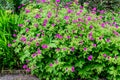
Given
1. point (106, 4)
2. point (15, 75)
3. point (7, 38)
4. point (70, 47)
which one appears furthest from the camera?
point (106, 4)

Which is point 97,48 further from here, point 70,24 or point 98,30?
point 70,24

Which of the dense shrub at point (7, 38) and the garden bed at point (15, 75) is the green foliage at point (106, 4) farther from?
the garden bed at point (15, 75)

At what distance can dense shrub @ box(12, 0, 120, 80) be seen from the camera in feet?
14.9

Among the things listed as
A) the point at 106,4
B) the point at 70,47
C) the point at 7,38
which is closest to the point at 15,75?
the point at 7,38

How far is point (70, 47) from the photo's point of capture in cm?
454

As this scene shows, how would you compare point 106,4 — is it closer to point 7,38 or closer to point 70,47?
point 70,47

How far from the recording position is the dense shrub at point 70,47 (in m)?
4.53

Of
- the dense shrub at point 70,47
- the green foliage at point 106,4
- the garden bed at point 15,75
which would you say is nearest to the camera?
the dense shrub at point 70,47

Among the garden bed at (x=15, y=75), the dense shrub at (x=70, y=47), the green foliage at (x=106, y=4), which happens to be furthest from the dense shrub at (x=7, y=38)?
the green foliage at (x=106, y=4)

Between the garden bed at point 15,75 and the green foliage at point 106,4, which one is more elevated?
the green foliage at point 106,4

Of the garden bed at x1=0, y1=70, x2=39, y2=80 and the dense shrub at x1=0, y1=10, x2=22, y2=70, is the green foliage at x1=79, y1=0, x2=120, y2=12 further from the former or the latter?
the garden bed at x1=0, y1=70, x2=39, y2=80

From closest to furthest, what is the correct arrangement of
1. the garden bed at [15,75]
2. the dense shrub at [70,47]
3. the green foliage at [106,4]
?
1. the dense shrub at [70,47]
2. the garden bed at [15,75]
3. the green foliage at [106,4]

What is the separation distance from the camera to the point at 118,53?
15.1 feet

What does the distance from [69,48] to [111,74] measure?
820 mm
